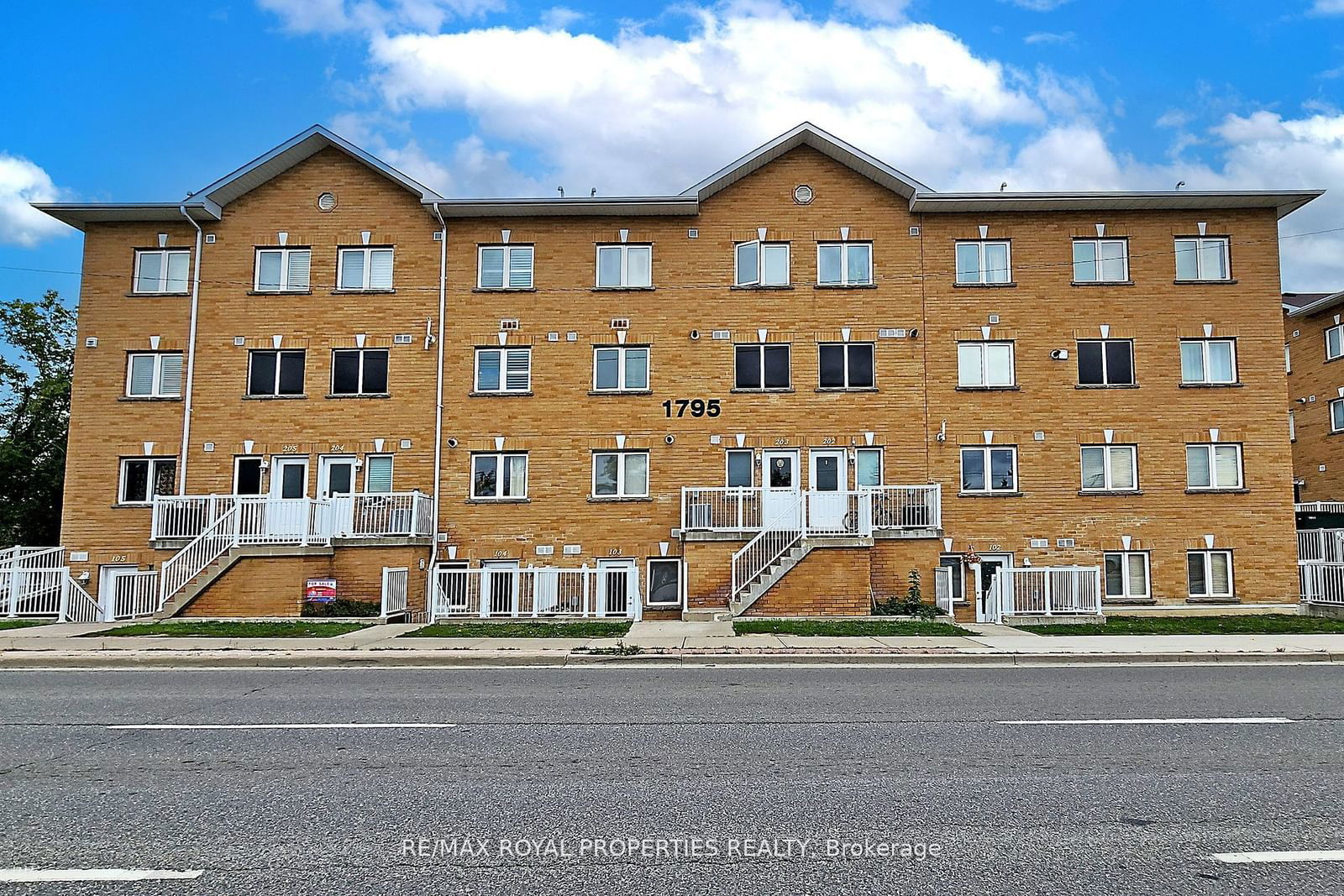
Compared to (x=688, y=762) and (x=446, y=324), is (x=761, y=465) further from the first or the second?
(x=688, y=762)

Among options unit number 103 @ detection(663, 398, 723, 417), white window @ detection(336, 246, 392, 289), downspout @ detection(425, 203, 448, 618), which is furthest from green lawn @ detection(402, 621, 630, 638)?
white window @ detection(336, 246, 392, 289)

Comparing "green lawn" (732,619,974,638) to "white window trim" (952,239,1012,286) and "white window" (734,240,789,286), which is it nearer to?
"white window" (734,240,789,286)

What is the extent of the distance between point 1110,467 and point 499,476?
1484cm

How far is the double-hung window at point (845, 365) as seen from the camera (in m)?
23.5

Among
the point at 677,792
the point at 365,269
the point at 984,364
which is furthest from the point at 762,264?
the point at 677,792

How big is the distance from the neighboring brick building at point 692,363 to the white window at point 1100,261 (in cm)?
7

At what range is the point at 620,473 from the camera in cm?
2325

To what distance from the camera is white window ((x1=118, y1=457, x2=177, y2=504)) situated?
2338 centimetres

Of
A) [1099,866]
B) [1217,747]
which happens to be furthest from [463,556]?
[1099,866]

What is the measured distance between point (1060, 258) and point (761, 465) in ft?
29.6

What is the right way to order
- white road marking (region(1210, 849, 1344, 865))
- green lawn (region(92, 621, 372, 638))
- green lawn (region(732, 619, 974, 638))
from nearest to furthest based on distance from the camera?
white road marking (region(1210, 849, 1344, 865))
green lawn (region(92, 621, 372, 638))
green lawn (region(732, 619, 974, 638))

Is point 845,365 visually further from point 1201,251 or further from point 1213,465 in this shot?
point 1201,251

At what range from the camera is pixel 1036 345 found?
23.3 metres

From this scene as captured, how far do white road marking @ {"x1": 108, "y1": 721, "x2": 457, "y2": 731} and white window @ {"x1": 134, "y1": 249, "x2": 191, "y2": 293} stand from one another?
18.6 m
